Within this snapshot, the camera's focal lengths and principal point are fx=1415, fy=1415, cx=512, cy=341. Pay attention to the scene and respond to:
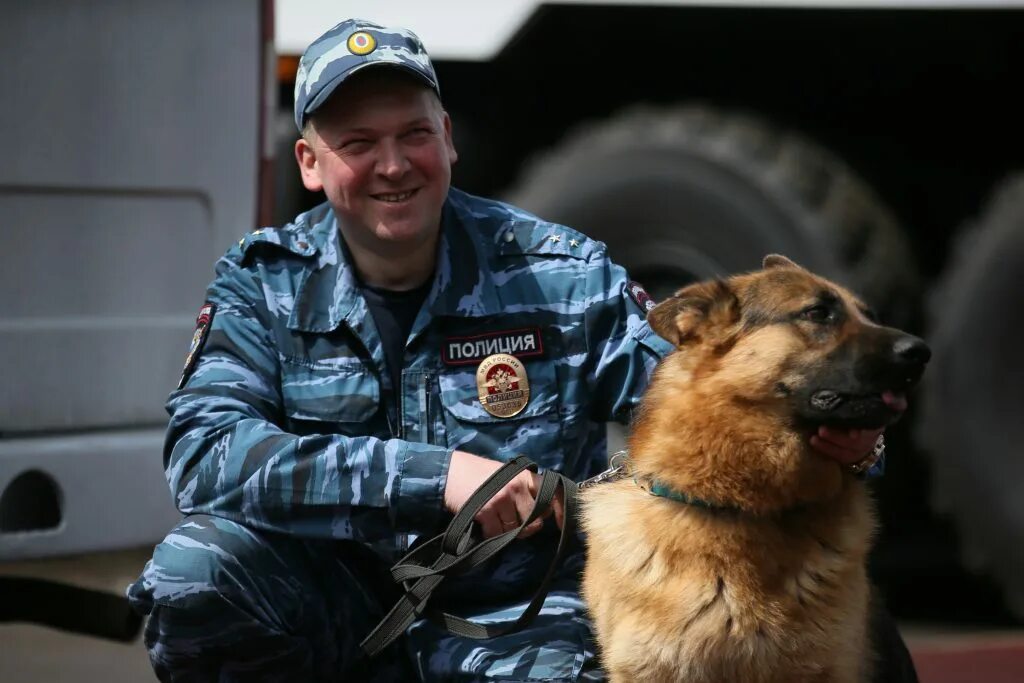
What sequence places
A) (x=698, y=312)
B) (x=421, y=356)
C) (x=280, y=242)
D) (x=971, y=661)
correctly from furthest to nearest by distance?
1. (x=971, y=661)
2. (x=280, y=242)
3. (x=421, y=356)
4. (x=698, y=312)

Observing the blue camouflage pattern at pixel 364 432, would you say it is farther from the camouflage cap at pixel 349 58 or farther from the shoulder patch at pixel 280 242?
the camouflage cap at pixel 349 58

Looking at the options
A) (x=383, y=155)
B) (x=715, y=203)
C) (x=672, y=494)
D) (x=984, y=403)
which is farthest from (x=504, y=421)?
(x=984, y=403)

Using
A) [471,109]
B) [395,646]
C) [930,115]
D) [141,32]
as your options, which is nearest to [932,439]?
[930,115]

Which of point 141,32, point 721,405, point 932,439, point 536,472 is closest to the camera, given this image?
point 721,405

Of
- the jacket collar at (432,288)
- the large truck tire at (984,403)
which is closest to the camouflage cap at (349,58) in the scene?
the jacket collar at (432,288)

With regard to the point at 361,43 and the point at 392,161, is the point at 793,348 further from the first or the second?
the point at 361,43

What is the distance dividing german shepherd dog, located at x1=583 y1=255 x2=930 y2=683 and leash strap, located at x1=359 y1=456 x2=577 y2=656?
0.41ft

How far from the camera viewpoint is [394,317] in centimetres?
297

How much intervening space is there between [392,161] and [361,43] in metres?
0.26

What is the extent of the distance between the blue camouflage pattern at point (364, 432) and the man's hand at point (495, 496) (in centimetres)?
3

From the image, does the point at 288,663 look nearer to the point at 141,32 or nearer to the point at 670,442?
the point at 670,442

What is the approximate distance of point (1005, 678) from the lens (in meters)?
3.85

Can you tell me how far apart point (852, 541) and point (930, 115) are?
93.7 inches

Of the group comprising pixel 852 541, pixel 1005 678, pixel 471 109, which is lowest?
pixel 1005 678
